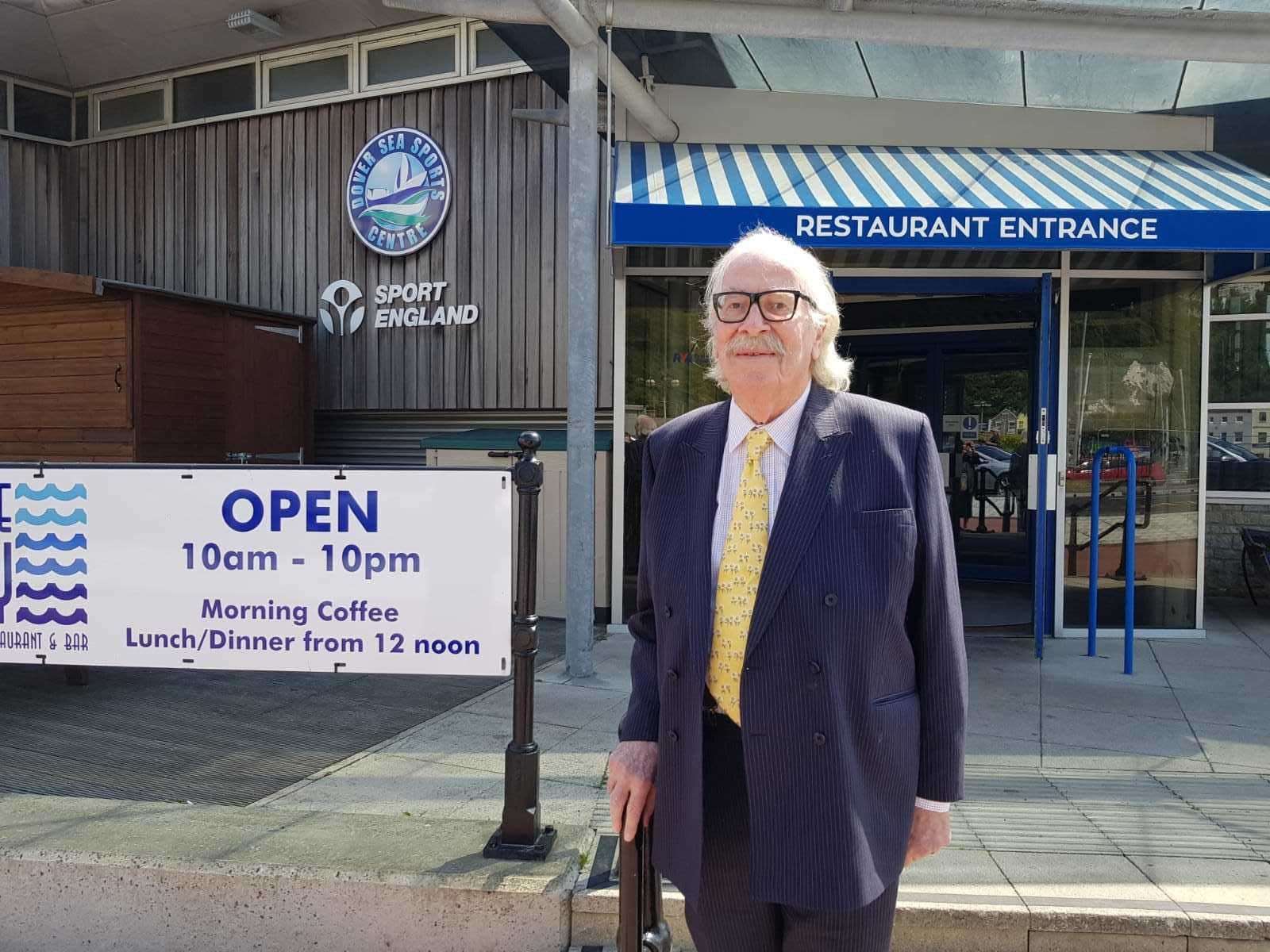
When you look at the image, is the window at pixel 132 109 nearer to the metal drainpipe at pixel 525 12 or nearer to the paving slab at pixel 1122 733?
the metal drainpipe at pixel 525 12

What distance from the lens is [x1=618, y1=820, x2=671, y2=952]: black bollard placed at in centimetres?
203

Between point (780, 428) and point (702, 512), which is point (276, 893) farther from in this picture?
point (780, 428)

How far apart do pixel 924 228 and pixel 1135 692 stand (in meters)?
2.93

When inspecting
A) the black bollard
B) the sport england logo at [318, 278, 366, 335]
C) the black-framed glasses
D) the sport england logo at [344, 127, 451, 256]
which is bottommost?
the black bollard

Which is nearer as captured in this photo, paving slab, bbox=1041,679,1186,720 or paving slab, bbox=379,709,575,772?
paving slab, bbox=379,709,575,772

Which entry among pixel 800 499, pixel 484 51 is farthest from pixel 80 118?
pixel 800 499

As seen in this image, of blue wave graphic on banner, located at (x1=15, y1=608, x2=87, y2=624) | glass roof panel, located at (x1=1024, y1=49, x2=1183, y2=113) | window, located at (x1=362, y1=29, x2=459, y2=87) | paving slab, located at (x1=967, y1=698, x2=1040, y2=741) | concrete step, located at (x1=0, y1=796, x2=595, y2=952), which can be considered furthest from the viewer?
window, located at (x1=362, y1=29, x2=459, y2=87)

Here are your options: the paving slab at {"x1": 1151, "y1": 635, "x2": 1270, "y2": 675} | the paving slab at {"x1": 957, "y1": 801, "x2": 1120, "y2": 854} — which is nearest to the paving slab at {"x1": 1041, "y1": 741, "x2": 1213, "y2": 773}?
the paving slab at {"x1": 957, "y1": 801, "x2": 1120, "y2": 854}

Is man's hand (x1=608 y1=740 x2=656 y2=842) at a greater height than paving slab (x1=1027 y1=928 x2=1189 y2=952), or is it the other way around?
man's hand (x1=608 y1=740 x2=656 y2=842)

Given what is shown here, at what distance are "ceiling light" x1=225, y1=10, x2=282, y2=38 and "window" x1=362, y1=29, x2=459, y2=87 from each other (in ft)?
2.62

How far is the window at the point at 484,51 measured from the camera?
863 centimetres

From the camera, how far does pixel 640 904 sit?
2.04 metres

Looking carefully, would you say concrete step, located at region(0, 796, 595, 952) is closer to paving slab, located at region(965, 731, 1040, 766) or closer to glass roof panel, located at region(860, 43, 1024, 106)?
paving slab, located at region(965, 731, 1040, 766)

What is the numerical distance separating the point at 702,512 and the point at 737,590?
0.18 metres
